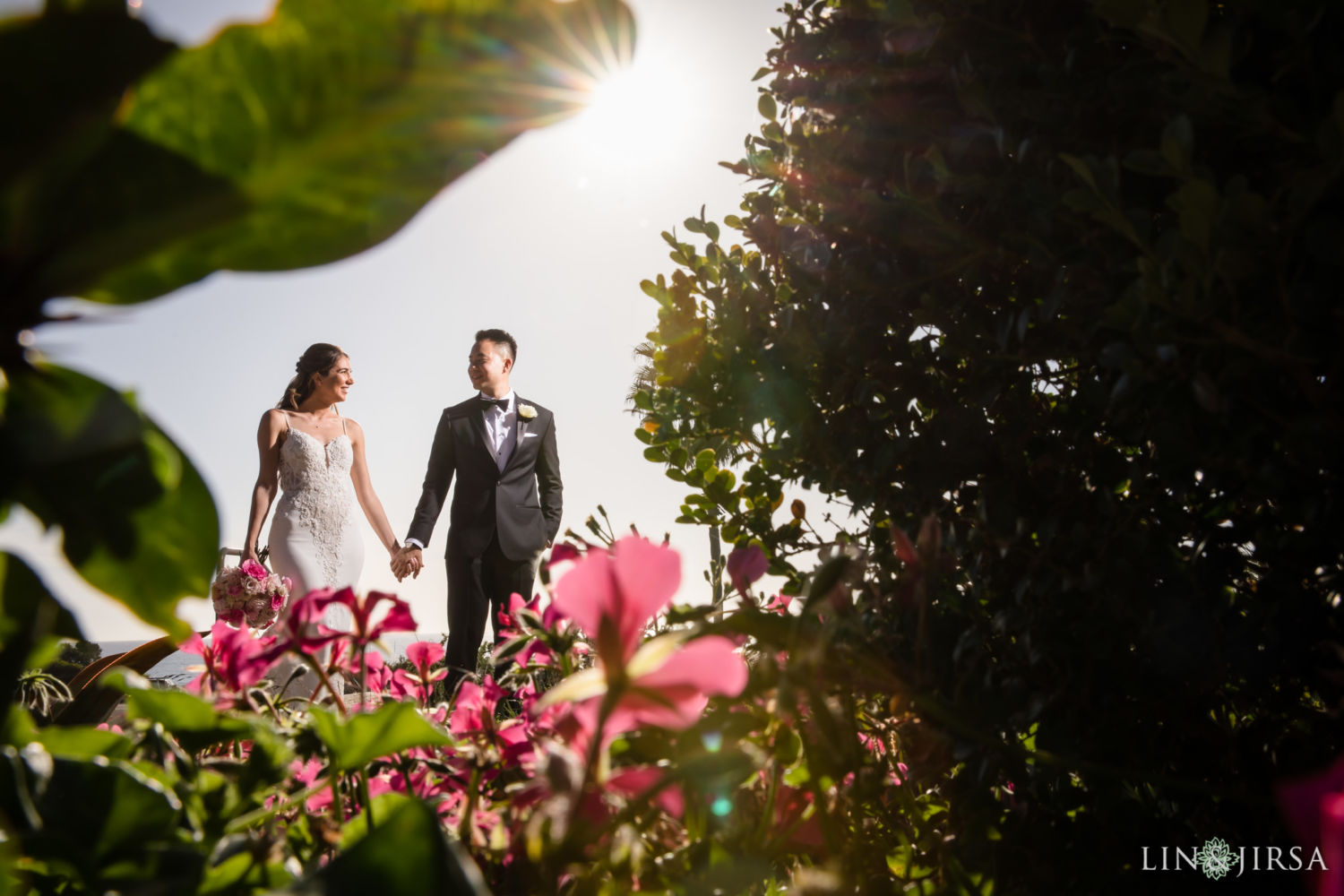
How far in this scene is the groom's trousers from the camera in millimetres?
6008

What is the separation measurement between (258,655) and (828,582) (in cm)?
46

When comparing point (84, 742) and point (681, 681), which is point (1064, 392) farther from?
point (84, 742)

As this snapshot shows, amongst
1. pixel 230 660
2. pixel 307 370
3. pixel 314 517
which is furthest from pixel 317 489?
pixel 230 660

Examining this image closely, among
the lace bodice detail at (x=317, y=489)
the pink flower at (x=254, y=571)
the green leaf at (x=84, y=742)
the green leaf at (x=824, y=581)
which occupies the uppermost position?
the lace bodice detail at (x=317, y=489)

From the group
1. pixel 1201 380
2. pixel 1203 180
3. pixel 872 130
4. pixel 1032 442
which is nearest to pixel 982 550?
pixel 1032 442

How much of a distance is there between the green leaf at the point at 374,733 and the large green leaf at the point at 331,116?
28cm

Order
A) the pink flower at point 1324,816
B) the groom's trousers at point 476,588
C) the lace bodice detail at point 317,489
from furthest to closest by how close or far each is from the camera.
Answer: the lace bodice detail at point 317,489
the groom's trousers at point 476,588
the pink flower at point 1324,816

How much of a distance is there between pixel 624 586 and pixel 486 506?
6.04 meters

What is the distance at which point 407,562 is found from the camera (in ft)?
20.4

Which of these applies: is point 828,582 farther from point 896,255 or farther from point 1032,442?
point 896,255

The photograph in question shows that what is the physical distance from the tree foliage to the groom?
5185 millimetres

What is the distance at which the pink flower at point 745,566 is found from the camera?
0.60 metres

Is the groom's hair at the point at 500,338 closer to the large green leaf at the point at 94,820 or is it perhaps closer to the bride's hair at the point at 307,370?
the bride's hair at the point at 307,370

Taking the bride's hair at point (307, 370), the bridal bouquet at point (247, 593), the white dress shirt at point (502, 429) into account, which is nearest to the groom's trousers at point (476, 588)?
the white dress shirt at point (502, 429)
